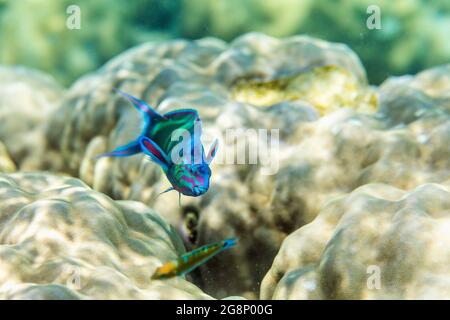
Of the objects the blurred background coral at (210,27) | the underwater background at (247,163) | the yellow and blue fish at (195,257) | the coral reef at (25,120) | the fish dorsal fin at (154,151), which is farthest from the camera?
the blurred background coral at (210,27)

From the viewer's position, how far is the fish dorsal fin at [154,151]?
81.5 inches

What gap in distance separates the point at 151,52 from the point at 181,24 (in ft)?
6.21

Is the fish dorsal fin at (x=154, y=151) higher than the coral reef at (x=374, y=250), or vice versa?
the fish dorsal fin at (x=154, y=151)

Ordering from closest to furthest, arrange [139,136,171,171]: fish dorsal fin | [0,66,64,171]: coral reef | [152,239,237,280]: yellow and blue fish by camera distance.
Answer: [152,239,237,280]: yellow and blue fish → [139,136,171,171]: fish dorsal fin → [0,66,64,171]: coral reef

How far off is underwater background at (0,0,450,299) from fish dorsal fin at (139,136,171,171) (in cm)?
55

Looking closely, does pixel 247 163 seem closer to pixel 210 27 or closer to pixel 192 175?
pixel 192 175

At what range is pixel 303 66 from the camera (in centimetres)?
422

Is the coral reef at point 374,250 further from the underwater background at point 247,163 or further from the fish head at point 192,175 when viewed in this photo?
the fish head at point 192,175

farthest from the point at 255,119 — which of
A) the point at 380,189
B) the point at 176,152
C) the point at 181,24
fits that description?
the point at 181,24

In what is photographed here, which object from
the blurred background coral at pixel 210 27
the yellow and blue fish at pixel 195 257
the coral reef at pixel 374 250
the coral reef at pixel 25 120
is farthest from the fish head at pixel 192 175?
the blurred background coral at pixel 210 27

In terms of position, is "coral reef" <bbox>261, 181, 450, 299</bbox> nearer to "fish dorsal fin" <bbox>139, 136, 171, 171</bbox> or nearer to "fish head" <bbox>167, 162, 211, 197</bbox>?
"fish head" <bbox>167, 162, 211, 197</bbox>

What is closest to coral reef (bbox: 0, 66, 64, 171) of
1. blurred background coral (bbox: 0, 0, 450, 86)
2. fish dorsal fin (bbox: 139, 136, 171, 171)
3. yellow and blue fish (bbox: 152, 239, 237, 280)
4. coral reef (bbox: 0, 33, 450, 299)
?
coral reef (bbox: 0, 33, 450, 299)

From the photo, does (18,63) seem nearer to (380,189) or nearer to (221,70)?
(221,70)

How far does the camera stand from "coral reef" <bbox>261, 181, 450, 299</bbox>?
6.81ft
